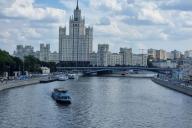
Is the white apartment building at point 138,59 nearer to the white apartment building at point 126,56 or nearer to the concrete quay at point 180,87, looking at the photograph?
the white apartment building at point 126,56

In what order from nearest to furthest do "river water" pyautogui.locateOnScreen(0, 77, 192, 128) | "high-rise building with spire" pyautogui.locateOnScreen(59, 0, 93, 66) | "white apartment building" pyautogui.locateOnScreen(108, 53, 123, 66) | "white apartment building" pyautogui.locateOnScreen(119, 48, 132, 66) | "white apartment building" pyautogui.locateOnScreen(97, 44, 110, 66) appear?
"river water" pyautogui.locateOnScreen(0, 77, 192, 128)
"high-rise building with spire" pyautogui.locateOnScreen(59, 0, 93, 66)
"white apartment building" pyautogui.locateOnScreen(97, 44, 110, 66)
"white apartment building" pyautogui.locateOnScreen(108, 53, 123, 66)
"white apartment building" pyautogui.locateOnScreen(119, 48, 132, 66)

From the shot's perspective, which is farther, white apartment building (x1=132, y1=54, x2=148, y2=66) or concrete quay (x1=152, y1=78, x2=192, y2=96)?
white apartment building (x1=132, y1=54, x2=148, y2=66)

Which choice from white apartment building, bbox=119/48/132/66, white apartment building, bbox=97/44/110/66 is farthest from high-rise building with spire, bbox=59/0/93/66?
white apartment building, bbox=119/48/132/66

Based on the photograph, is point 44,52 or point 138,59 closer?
point 44,52

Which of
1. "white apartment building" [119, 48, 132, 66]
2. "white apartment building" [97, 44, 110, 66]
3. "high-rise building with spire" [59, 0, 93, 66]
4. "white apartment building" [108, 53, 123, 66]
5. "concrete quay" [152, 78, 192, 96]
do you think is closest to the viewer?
"concrete quay" [152, 78, 192, 96]

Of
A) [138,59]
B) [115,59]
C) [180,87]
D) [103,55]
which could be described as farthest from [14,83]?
[138,59]

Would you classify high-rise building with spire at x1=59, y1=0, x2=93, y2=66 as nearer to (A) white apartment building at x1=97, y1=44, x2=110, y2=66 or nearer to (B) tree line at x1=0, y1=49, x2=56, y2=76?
(A) white apartment building at x1=97, y1=44, x2=110, y2=66

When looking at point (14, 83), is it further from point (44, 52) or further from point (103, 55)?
point (44, 52)

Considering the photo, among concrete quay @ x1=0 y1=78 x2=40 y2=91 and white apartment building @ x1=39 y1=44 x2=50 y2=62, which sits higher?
white apartment building @ x1=39 y1=44 x2=50 y2=62

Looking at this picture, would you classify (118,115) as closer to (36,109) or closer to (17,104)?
(36,109)

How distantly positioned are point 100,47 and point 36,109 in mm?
140311

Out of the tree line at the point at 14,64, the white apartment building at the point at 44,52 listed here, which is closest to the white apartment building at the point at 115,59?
the white apartment building at the point at 44,52

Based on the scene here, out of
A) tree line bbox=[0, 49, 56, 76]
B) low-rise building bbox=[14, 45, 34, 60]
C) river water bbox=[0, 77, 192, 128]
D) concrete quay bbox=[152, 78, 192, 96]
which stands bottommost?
river water bbox=[0, 77, 192, 128]

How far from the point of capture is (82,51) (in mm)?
147000
